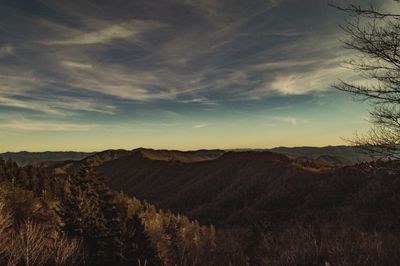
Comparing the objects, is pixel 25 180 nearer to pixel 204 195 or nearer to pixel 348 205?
pixel 204 195

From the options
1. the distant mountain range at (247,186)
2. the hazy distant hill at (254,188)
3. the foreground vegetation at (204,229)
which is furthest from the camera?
the distant mountain range at (247,186)

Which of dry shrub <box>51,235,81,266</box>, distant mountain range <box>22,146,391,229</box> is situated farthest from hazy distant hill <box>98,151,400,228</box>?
dry shrub <box>51,235,81,266</box>

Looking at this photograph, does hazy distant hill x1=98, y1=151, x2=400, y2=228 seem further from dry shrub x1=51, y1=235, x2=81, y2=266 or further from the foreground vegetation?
dry shrub x1=51, y1=235, x2=81, y2=266

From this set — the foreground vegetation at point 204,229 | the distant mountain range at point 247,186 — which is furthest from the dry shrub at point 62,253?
the distant mountain range at point 247,186

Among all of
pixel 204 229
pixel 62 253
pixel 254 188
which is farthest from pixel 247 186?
pixel 62 253

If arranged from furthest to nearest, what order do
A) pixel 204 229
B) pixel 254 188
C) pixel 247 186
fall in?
1. pixel 247 186
2. pixel 254 188
3. pixel 204 229

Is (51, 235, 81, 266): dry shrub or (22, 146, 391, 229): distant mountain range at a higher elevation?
(51, 235, 81, 266): dry shrub

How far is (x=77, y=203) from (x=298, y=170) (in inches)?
1771

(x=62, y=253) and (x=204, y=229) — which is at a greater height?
(x=62, y=253)

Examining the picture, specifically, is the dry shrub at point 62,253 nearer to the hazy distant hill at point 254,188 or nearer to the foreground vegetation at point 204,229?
the foreground vegetation at point 204,229

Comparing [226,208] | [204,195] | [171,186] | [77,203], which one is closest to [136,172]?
[171,186]

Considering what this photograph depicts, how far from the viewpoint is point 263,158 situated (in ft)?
236

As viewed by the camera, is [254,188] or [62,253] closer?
[62,253]

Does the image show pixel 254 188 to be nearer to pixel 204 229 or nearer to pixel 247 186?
pixel 247 186
